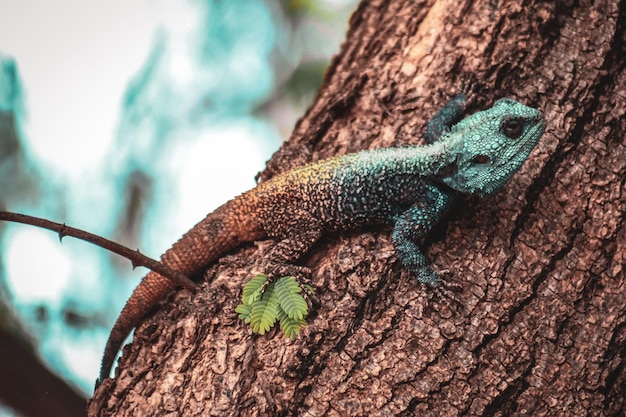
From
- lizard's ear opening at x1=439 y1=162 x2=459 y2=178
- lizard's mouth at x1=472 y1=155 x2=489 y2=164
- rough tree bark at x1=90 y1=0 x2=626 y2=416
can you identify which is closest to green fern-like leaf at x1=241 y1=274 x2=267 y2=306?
rough tree bark at x1=90 y1=0 x2=626 y2=416

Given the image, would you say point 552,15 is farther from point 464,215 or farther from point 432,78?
point 464,215

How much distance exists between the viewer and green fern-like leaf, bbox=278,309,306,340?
10.0 ft

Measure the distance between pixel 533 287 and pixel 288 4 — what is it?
546cm

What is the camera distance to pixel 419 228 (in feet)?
10.9

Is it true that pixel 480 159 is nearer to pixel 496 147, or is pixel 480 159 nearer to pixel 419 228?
pixel 496 147

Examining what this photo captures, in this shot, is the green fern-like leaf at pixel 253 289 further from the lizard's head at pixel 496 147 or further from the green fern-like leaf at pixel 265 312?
the lizard's head at pixel 496 147

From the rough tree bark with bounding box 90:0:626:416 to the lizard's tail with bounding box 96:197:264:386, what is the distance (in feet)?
0.39

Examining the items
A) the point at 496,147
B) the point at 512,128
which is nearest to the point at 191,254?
the point at 496,147

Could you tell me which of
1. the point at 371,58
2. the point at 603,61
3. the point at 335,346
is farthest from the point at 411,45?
the point at 335,346

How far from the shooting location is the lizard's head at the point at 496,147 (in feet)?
10.8

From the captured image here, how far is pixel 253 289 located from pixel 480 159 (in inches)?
64.4

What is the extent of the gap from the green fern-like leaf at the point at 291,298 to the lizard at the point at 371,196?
5.0 inches

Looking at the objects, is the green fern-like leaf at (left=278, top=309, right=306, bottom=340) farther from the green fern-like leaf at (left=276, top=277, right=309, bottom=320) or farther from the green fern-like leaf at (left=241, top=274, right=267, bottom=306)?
the green fern-like leaf at (left=241, top=274, right=267, bottom=306)

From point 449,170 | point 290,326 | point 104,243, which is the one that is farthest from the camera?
point 449,170
